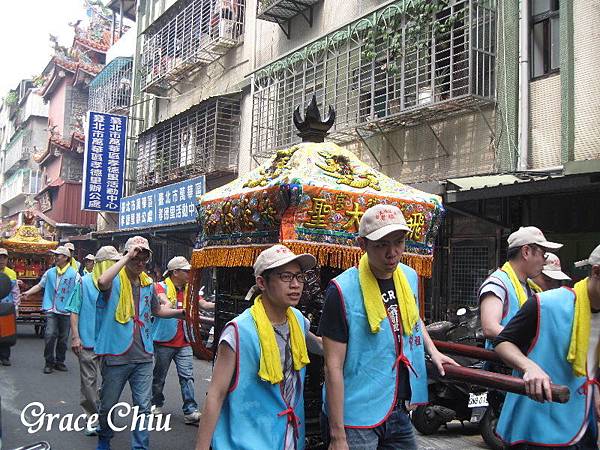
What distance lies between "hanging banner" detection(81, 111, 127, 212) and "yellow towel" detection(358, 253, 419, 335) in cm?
2216

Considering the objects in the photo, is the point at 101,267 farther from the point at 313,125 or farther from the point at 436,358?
the point at 436,358

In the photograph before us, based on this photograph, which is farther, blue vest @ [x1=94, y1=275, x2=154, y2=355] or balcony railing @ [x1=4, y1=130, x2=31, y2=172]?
balcony railing @ [x1=4, y1=130, x2=31, y2=172]

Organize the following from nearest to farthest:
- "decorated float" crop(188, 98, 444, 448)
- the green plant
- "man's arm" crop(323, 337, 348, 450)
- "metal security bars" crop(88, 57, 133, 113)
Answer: "man's arm" crop(323, 337, 348, 450), "decorated float" crop(188, 98, 444, 448), "metal security bars" crop(88, 57, 133, 113), the green plant

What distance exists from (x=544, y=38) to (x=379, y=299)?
870 centimetres

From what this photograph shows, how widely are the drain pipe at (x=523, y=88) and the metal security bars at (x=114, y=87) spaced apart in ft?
70.5

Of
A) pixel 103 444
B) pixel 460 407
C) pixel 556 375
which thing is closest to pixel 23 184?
pixel 103 444

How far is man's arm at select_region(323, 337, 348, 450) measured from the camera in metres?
2.74

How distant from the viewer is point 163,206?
1930cm

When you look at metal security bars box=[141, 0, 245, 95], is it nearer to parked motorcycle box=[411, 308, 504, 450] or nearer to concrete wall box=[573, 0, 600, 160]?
concrete wall box=[573, 0, 600, 160]

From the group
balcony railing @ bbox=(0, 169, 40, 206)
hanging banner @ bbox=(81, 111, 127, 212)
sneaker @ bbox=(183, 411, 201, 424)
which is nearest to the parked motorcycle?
sneaker @ bbox=(183, 411, 201, 424)

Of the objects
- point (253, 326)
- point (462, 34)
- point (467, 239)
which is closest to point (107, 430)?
point (253, 326)

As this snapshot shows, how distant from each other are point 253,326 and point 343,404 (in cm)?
56

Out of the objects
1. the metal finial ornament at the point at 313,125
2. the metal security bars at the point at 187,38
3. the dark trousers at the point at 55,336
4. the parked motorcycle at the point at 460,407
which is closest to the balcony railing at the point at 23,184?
the metal security bars at the point at 187,38

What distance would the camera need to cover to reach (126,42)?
1198 inches
